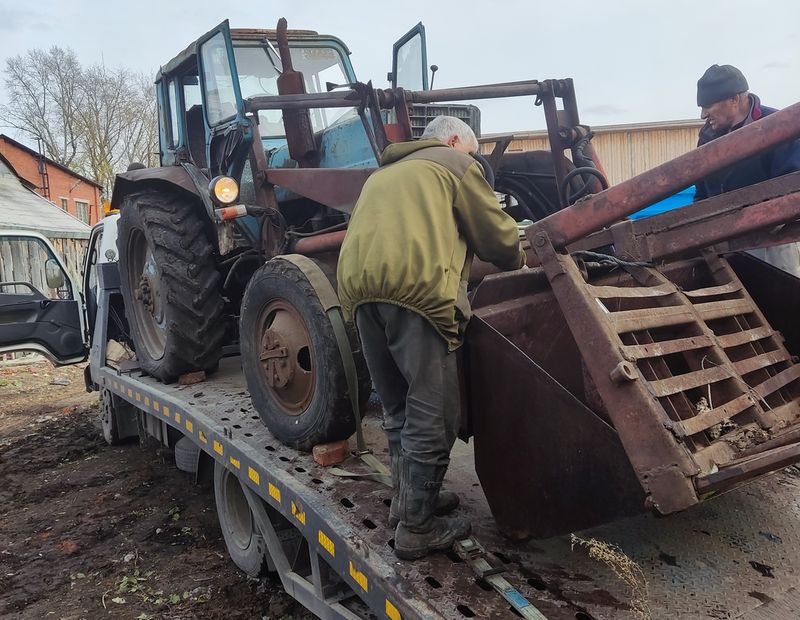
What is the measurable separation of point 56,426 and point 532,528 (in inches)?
271

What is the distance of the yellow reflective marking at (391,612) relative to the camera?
205cm

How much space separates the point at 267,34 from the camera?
4.98m

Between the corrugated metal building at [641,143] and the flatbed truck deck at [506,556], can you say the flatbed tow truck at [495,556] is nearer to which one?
the flatbed truck deck at [506,556]

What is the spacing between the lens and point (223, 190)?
3873 millimetres

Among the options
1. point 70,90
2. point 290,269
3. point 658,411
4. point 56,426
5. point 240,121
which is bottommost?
point 56,426

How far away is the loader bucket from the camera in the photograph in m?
1.87

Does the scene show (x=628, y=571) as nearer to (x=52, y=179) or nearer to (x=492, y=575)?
(x=492, y=575)

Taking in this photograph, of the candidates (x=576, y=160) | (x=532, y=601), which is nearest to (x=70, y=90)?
(x=576, y=160)

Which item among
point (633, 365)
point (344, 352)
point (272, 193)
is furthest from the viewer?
point (272, 193)

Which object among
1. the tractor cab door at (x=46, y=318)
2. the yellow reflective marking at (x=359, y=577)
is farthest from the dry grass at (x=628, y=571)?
the tractor cab door at (x=46, y=318)

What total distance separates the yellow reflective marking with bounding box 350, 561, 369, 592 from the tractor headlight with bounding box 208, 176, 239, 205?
7.64ft

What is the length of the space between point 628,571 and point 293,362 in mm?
1769

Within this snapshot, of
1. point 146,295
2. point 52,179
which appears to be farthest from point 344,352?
point 52,179

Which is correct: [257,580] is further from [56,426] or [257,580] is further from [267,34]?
[56,426]
